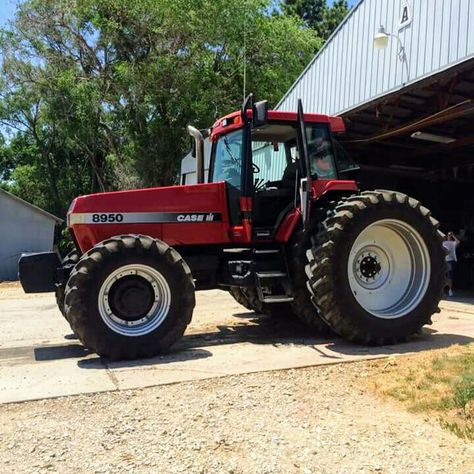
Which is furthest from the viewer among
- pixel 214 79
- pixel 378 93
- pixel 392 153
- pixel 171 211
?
pixel 214 79

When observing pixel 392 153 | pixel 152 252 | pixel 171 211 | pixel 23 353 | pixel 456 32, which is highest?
pixel 456 32

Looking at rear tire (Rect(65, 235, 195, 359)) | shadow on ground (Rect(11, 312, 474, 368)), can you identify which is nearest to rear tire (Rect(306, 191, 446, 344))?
shadow on ground (Rect(11, 312, 474, 368))

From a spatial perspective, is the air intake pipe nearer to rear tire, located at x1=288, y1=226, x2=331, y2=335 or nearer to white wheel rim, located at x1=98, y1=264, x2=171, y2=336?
rear tire, located at x1=288, y1=226, x2=331, y2=335

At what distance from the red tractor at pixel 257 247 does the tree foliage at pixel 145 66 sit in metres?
14.7

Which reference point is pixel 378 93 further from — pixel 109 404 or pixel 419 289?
pixel 109 404

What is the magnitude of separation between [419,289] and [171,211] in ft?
10.4

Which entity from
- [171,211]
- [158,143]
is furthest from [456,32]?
[158,143]

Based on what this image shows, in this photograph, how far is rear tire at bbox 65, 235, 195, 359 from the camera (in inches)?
236

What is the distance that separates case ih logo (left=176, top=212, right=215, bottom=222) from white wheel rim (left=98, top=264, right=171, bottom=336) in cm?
92

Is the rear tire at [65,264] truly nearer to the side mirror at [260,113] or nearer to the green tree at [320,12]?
the side mirror at [260,113]

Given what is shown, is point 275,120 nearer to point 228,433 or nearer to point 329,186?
point 329,186

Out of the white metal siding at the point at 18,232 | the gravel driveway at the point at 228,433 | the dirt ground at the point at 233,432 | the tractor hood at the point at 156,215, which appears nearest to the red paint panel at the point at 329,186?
the tractor hood at the point at 156,215

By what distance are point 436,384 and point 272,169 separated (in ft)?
12.0

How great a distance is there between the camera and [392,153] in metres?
16.3
